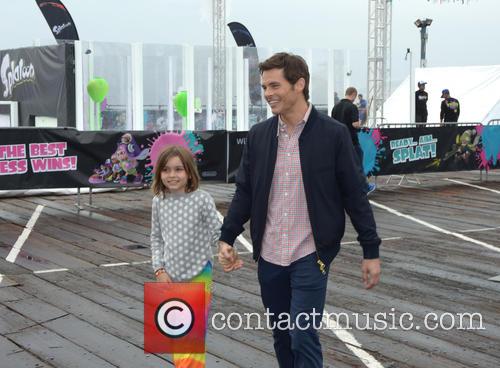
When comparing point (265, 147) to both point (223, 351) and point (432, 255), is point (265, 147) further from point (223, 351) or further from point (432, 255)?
point (432, 255)

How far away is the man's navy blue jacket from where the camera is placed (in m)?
3.68

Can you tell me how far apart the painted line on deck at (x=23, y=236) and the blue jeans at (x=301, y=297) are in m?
5.18

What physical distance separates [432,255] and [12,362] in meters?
5.19

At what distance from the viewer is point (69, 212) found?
12.0m

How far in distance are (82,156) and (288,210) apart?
8410mm

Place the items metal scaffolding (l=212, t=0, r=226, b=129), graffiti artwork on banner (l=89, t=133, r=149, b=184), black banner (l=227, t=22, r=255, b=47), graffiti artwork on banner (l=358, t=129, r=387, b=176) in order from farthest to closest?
black banner (l=227, t=22, r=255, b=47) < metal scaffolding (l=212, t=0, r=226, b=129) < graffiti artwork on banner (l=358, t=129, r=387, b=176) < graffiti artwork on banner (l=89, t=133, r=149, b=184)

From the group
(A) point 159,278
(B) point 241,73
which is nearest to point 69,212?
(A) point 159,278

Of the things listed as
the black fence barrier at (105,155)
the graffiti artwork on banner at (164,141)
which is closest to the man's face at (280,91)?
the black fence barrier at (105,155)

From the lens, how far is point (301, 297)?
12.1 feet

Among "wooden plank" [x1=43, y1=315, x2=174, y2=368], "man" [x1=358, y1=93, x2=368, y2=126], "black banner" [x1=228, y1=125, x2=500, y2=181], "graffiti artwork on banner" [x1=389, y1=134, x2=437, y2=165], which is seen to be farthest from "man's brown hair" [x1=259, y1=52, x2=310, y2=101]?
"man" [x1=358, y1=93, x2=368, y2=126]

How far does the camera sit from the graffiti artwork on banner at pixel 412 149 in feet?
48.6

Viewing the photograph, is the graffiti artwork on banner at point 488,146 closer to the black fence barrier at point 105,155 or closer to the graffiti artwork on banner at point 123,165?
the black fence barrier at point 105,155

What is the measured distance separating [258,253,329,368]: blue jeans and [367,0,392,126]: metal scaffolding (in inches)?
720

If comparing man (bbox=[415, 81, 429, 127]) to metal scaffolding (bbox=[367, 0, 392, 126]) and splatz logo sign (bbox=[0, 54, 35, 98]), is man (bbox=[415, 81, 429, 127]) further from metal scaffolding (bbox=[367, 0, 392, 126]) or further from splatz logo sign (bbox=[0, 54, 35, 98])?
splatz logo sign (bbox=[0, 54, 35, 98])
